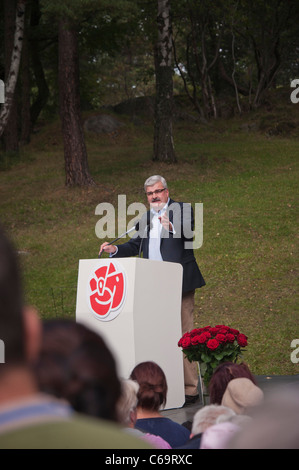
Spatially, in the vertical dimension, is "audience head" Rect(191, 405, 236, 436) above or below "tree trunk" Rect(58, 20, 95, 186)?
below

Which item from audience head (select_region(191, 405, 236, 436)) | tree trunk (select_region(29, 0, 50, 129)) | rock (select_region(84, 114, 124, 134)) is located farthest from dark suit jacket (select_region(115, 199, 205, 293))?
rock (select_region(84, 114, 124, 134))

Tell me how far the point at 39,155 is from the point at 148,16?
5892mm

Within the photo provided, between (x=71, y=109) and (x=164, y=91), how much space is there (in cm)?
281

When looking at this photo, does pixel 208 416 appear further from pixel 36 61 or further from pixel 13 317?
pixel 36 61

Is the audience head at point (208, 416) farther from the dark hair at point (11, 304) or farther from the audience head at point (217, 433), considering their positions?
the dark hair at point (11, 304)

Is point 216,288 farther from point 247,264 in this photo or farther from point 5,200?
point 5,200

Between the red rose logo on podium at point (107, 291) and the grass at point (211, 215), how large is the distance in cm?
302

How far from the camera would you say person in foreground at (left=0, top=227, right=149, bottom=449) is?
78 cm

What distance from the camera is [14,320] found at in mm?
844

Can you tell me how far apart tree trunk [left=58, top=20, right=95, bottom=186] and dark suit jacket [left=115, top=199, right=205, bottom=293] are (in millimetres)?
10672

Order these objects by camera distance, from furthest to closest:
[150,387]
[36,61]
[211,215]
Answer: [36,61], [211,215], [150,387]

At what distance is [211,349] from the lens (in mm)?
5469

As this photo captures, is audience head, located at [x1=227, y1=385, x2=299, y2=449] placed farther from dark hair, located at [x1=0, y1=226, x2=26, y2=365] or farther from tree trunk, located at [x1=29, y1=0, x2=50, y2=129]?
tree trunk, located at [x1=29, y1=0, x2=50, y2=129]

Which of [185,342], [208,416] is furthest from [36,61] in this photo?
[208,416]
